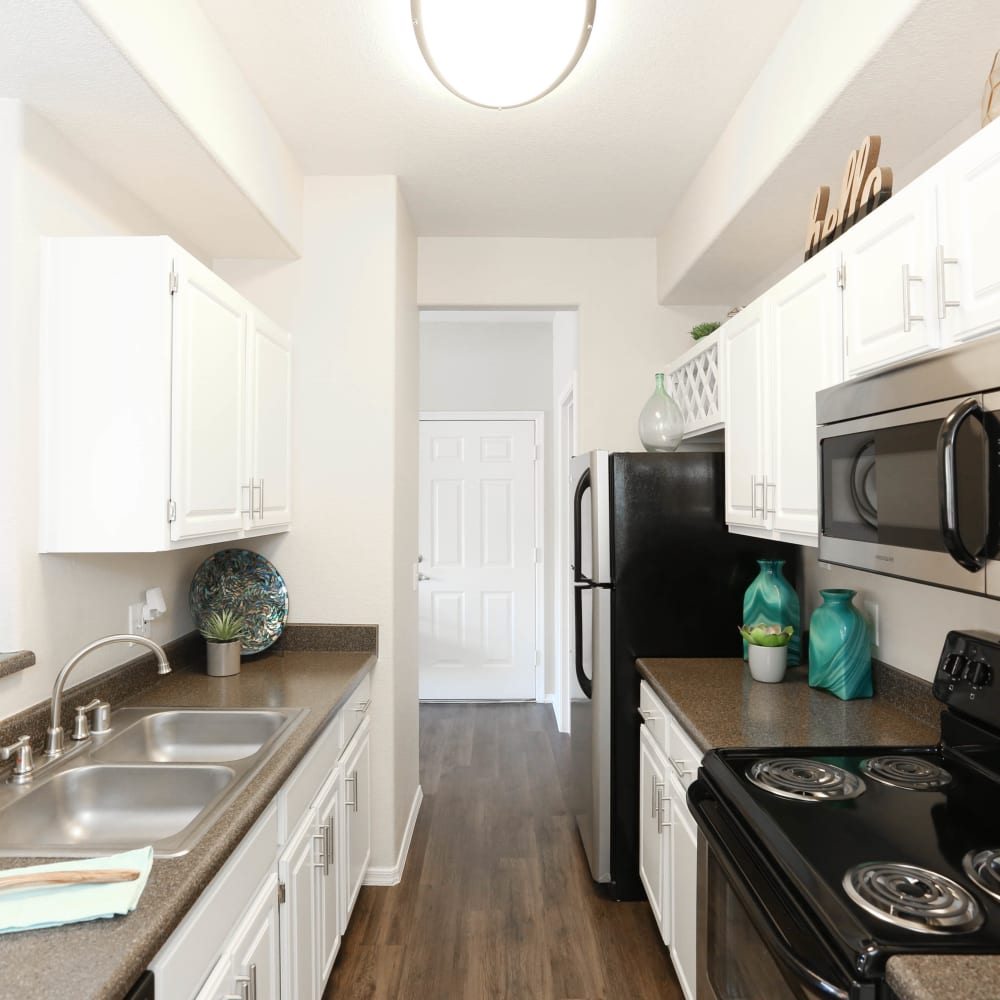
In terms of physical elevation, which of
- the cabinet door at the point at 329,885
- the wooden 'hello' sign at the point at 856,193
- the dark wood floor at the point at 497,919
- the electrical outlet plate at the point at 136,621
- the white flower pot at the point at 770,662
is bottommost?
the dark wood floor at the point at 497,919

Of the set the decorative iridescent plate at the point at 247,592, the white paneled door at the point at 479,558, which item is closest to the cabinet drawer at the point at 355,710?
the decorative iridescent plate at the point at 247,592

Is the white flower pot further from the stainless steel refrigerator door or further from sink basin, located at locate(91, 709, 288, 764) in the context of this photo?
sink basin, located at locate(91, 709, 288, 764)

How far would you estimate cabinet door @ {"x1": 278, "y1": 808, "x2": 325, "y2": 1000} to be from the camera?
1.59 meters

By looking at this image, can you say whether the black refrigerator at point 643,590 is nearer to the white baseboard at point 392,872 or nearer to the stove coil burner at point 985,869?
the white baseboard at point 392,872

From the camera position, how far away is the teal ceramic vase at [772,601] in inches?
91.8

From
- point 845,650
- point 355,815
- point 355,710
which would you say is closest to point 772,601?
point 845,650

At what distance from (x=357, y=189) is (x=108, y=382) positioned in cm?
138

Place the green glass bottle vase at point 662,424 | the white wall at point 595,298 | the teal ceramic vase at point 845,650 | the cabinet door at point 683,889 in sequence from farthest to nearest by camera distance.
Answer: the white wall at point 595,298
the green glass bottle vase at point 662,424
the teal ceramic vase at point 845,650
the cabinet door at point 683,889

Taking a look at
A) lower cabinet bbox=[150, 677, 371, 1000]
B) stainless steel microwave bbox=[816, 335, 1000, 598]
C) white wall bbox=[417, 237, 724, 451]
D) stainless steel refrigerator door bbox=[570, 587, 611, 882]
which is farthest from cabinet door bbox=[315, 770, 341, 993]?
white wall bbox=[417, 237, 724, 451]

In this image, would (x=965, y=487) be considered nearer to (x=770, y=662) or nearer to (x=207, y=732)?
(x=770, y=662)

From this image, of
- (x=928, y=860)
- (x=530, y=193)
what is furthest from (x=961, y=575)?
(x=530, y=193)

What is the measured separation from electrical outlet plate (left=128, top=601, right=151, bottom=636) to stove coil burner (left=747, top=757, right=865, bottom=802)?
1705 millimetres

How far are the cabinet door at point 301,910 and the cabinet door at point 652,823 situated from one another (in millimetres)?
973

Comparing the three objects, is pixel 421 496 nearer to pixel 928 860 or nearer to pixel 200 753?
pixel 200 753
